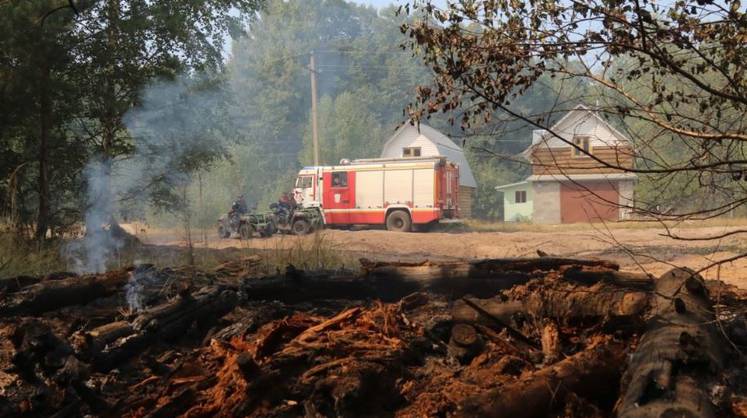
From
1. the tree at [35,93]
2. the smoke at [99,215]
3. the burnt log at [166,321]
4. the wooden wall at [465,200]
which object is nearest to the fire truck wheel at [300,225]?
the smoke at [99,215]

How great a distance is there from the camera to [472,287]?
252 inches

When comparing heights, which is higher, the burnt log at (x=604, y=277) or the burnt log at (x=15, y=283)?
the burnt log at (x=604, y=277)

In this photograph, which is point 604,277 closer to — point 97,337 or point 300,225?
point 97,337

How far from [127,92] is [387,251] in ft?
25.4

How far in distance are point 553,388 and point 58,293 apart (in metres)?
4.86

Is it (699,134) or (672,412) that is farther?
(699,134)

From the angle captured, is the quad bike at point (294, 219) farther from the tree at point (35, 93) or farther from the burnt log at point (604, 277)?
the burnt log at point (604, 277)

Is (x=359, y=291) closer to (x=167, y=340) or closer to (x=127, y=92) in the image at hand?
(x=167, y=340)

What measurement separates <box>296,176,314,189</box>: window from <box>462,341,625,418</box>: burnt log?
23.0 m

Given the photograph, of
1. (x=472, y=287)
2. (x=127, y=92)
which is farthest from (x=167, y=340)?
(x=127, y=92)

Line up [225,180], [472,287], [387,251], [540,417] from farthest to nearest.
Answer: [225,180] → [387,251] → [472,287] → [540,417]

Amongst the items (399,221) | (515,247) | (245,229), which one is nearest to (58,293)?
(515,247)

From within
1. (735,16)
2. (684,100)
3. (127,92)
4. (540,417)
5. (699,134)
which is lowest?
(540,417)

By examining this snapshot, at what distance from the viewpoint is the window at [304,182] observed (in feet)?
88.1
